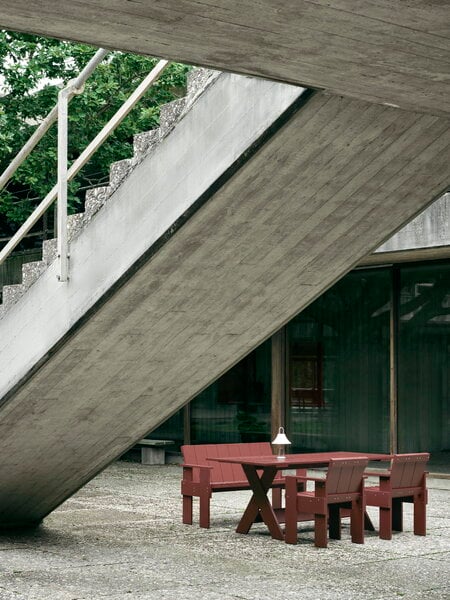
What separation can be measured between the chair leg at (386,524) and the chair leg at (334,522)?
1.47ft

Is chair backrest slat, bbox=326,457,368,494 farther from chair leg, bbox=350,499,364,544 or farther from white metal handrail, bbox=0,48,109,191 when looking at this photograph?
white metal handrail, bbox=0,48,109,191

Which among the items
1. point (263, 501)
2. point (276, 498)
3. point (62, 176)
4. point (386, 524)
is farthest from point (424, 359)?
point (62, 176)

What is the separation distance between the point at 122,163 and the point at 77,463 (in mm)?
3230

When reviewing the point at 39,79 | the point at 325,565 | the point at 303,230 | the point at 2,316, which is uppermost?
the point at 39,79

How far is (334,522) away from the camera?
10148 millimetres

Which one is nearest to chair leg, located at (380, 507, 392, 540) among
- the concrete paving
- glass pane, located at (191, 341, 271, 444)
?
the concrete paving

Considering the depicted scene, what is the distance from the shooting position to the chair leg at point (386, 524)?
1024cm

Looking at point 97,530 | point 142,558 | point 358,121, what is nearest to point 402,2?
point 358,121

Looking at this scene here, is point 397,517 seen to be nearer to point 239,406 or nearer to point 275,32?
point 275,32

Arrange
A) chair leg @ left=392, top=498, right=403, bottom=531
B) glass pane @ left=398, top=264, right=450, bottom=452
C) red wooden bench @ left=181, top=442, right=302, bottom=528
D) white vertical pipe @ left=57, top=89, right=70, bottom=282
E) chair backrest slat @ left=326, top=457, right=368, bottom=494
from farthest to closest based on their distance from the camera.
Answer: glass pane @ left=398, top=264, right=450, bottom=452 → red wooden bench @ left=181, top=442, right=302, bottom=528 → chair leg @ left=392, top=498, right=403, bottom=531 → chair backrest slat @ left=326, top=457, right=368, bottom=494 → white vertical pipe @ left=57, top=89, right=70, bottom=282

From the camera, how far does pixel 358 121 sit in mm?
7035

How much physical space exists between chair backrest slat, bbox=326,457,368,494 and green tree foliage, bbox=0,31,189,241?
7123mm

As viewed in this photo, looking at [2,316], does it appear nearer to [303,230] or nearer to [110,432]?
[110,432]

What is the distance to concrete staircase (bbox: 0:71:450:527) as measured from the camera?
23.7 ft
